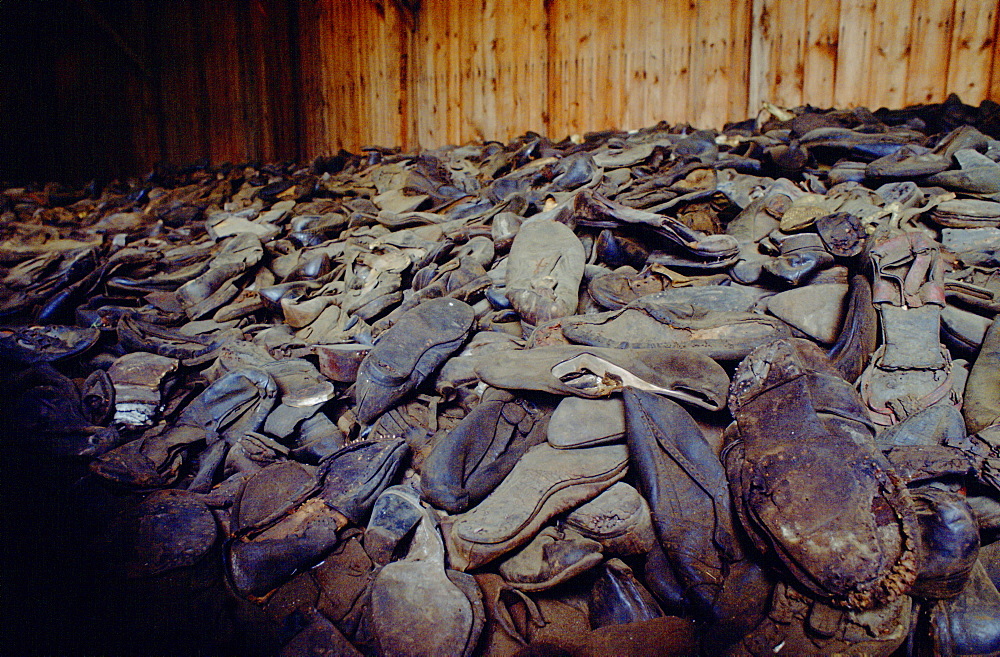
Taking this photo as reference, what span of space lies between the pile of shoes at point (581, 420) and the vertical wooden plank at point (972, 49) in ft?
5.21

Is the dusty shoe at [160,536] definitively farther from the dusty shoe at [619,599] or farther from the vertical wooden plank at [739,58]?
the vertical wooden plank at [739,58]

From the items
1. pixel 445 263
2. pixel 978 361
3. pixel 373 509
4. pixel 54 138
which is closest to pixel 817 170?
pixel 978 361

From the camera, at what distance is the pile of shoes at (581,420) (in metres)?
1.16

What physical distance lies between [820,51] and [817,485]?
4.78 meters

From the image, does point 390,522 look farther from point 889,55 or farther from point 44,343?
point 889,55

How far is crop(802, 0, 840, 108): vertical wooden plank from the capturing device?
4.47 metres

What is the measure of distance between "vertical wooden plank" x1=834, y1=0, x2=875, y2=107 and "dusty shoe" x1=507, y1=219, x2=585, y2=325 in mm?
3589

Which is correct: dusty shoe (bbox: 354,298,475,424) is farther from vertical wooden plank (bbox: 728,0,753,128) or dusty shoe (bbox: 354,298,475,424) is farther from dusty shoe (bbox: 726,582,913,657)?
vertical wooden plank (bbox: 728,0,753,128)

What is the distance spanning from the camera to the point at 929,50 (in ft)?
13.8

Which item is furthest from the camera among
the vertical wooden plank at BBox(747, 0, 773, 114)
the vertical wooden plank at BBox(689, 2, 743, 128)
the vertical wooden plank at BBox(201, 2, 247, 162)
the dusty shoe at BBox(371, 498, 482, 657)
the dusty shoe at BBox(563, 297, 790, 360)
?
the vertical wooden plank at BBox(201, 2, 247, 162)

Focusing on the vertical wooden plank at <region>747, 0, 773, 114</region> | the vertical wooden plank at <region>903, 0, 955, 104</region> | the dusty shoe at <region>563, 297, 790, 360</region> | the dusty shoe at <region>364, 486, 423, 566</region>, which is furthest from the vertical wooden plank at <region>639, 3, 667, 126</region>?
the dusty shoe at <region>364, 486, 423, 566</region>

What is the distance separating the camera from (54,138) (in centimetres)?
823

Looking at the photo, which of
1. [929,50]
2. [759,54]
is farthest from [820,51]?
[929,50]

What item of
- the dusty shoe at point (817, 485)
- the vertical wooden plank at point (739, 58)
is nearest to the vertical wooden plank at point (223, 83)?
the vertical wooden plank at point (739, 58)
